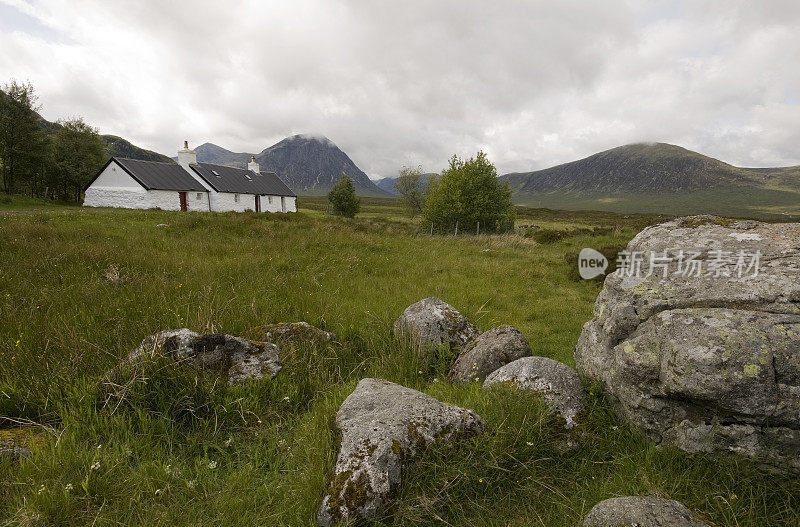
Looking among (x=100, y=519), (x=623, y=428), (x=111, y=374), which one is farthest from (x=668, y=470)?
(x=111, y=374)

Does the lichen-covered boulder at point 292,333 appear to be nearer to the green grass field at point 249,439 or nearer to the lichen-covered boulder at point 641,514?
the green grass field at point 249,439

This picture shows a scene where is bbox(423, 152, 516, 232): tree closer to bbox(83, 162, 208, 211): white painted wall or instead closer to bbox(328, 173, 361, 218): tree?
bbox(328, 173, 361, 218): tree

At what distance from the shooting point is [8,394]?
3.82m

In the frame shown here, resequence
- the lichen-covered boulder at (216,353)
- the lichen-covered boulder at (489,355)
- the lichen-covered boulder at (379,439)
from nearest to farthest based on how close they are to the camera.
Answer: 1. the lichen-covered boulder at (379,439)
2. the lichen-covered boulder at (216,353)
3. the lichen-covered boulder at (489,355)

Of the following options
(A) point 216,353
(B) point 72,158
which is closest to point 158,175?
(B) point 72,158

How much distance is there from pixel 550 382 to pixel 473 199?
29.3m

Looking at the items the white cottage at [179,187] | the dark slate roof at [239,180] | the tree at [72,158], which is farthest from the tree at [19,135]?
the dark slate roof at [239,180]

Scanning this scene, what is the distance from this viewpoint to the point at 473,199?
31.9 m

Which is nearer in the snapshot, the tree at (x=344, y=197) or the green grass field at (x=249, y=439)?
the green grass field at (x=249, y=439)

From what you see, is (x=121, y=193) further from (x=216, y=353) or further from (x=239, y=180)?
(x=216, y=353)

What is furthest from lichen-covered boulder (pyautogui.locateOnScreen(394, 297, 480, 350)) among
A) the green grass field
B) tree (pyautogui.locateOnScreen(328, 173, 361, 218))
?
tree (pyautogui.locateOnScreen(328, 173, 361, 218))

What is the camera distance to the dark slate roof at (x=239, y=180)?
43.7 metres

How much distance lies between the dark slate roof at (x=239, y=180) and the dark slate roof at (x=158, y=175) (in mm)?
1937

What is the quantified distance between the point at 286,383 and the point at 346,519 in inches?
89.4
